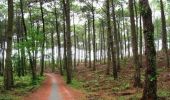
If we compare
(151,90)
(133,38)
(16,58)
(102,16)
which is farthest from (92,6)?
(151,90)

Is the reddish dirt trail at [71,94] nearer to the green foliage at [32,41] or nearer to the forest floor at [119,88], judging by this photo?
the forest floor at [119,88]

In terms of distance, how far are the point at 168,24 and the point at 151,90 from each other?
231 ft

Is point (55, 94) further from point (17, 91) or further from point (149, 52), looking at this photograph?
point (149, 52)

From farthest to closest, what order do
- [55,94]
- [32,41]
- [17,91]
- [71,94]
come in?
[32,41] → [17,91] → [55,94] → [71,94]

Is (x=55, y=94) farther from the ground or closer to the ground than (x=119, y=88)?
closer to the ground

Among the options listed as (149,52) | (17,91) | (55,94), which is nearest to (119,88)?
(55,94)

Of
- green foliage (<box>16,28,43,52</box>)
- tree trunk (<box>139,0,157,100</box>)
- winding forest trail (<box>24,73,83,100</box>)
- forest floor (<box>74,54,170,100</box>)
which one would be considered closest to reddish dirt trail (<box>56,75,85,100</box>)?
winding forest trail (<box>24,73,83,100</box>)

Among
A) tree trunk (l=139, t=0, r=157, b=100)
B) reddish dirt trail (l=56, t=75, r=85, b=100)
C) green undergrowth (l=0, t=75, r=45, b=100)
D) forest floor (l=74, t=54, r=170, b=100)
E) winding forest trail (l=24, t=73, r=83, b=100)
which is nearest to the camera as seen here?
tree trunk (l=139, t=0, r=157, b=100)

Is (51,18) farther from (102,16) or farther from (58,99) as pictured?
(58,99)

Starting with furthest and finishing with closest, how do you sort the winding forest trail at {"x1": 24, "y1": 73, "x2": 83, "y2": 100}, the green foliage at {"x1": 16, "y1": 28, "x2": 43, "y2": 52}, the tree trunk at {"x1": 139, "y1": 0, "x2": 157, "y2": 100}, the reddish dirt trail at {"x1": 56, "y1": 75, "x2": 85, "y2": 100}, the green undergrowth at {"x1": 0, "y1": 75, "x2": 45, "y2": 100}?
the green foliage at {"x1": 16, "y1": 28, "x2": 43, "y2": 52} < the winding forest trail at {"x1": 24, "y1": 73, "x2": 83, "y2": 100} < the green undergrowth at {"x1": 0, "y1": 75, "x2": 45, "y2": 100} < the reddish dirt trail at {"x1": 56, "y1": 75, "x2": 85, "y2": 100} < the tree trunk at {"x1": 139, "y1": 0, "x2": 157, "y2": 100}

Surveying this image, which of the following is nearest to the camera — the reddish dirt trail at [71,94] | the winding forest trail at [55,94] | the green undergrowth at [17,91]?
the reddish dirt trail at [71,94]

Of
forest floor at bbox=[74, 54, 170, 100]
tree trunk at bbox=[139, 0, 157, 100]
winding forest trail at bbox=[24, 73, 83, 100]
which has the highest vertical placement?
tree trunk at bbox=[139, 0, 157, 100]

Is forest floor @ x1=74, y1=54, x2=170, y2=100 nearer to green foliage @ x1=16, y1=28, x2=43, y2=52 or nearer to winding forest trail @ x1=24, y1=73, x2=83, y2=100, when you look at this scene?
winding forest trail @ x1=24, y1=73, x2=83, y2=100

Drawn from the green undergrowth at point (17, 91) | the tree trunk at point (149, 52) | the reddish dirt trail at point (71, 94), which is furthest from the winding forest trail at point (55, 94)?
the tree trunk at point (149, 52)
